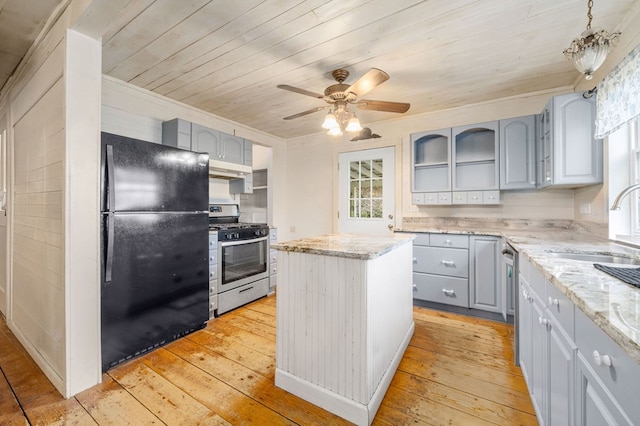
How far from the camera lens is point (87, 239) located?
69.6 inches

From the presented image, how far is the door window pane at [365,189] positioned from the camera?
3971 millimetres

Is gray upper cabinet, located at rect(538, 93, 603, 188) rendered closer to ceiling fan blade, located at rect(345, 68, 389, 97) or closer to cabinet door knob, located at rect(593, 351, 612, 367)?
ceiling fan blade, located at rect(345, 68, 389, 97)

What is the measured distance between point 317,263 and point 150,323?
4.99ft

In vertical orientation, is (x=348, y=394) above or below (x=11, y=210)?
below

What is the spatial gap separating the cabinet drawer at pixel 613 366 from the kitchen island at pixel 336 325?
82cm

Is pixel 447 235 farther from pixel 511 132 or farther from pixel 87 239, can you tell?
pixel 87 239

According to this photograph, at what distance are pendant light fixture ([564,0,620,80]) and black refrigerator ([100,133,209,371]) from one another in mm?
2650

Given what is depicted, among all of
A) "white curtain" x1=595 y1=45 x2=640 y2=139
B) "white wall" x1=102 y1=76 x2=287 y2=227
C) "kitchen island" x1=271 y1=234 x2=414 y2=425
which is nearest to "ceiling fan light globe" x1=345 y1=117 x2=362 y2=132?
"kitchen island" x1=271 y1=234 x2=414 y2=425

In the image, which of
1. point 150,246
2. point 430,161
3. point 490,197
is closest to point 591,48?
point 490,197

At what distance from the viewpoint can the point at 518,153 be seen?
2.94 meters

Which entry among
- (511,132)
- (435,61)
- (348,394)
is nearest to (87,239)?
(348,394)

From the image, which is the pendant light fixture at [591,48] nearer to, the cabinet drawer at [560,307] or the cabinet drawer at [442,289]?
the cabinet drawer at [560,307]

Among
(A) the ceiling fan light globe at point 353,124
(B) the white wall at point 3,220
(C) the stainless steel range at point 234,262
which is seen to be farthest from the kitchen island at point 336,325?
(B) the white wall at point 3,220

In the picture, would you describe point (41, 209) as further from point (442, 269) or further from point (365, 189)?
point (442, 269)
